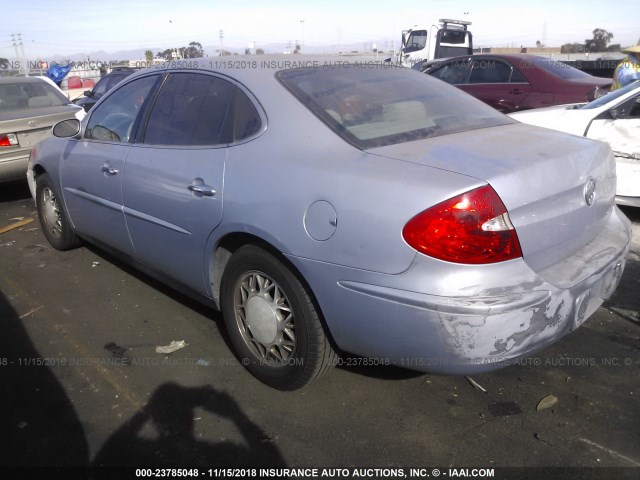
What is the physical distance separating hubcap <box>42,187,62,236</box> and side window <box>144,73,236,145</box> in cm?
185

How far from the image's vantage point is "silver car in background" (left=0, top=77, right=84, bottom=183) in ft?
21.0

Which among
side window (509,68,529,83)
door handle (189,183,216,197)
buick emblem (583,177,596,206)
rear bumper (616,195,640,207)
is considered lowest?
rear bumper (616,195,640,207)

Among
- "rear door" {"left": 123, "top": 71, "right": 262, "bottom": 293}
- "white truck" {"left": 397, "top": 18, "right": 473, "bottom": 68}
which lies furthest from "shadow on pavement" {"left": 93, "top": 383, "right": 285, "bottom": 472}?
"white truck" {"left": 397, "top": 18, "right": 473, "bottom": 68}

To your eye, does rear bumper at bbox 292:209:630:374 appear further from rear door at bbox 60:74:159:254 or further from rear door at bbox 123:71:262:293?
rear door at bbox 60:74:159:254

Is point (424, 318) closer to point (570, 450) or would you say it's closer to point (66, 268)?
point (570, 450)

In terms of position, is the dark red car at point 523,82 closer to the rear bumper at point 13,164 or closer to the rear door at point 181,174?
the rear door at point 181,174

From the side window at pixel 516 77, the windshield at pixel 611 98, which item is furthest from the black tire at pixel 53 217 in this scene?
the side window at pixel 516 77

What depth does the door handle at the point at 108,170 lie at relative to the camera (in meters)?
3.55

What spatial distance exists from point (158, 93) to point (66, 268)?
1.96 m

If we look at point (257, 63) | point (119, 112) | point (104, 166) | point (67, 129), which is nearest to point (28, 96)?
point (67, 129)

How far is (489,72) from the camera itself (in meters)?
9.12

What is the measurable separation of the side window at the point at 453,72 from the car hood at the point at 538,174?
24.2 feet

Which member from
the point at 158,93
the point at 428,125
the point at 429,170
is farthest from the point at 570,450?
the point at 158,93

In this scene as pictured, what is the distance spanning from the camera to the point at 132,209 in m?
3.41
